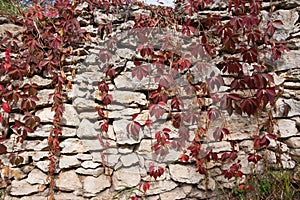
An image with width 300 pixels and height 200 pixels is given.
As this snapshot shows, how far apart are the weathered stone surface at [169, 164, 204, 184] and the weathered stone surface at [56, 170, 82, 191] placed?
2.20 ft

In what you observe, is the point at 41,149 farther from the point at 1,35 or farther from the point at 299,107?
the point at 299,107

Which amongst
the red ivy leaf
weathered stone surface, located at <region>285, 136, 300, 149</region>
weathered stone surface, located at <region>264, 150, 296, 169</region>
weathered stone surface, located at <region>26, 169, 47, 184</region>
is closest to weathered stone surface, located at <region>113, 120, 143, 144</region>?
weathered stone surface, located at <region>26, 169, 47, 184</region>

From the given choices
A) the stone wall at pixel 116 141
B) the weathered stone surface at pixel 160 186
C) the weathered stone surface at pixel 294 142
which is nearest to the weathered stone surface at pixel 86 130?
the stone wall at pixel 116 141

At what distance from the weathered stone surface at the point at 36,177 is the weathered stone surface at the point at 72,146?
0.72 ft

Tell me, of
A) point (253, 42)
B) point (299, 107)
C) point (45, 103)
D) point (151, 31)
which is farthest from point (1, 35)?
point (299, 107)

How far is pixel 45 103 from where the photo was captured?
196 cm

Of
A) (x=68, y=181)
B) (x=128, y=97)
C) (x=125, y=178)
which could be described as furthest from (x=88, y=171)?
(x=128, y=97)

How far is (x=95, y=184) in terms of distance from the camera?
192 centimetres

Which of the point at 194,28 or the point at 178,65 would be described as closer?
the point at 178,65

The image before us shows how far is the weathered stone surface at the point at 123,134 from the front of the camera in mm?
1953

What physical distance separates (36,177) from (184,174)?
1.05m

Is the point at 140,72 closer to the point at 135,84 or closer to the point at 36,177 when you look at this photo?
the point at 135,84

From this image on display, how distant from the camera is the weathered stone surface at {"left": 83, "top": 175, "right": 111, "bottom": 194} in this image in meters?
1.91

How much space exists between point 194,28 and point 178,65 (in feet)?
1.22
